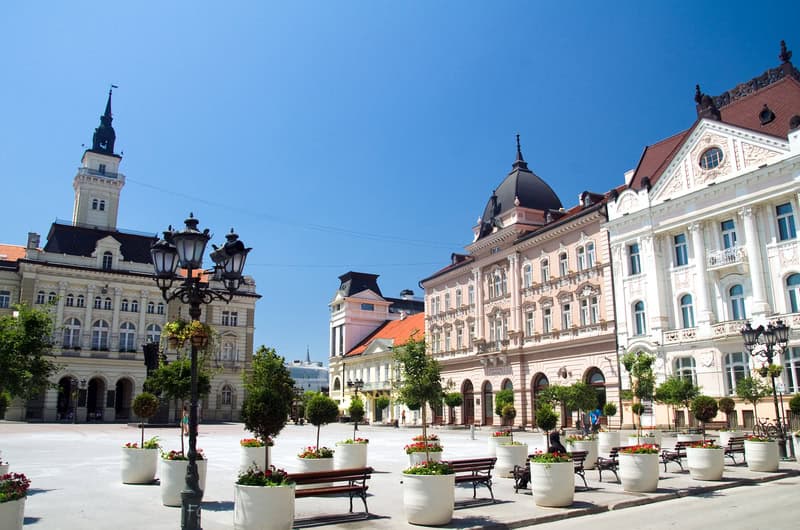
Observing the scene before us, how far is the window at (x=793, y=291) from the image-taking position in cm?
2931

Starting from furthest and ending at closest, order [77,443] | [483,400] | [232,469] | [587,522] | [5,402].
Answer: [483,400] < [77,443] < [232,469] < [5,402] < [587,522]

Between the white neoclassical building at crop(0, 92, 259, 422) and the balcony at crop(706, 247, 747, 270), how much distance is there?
136 feet

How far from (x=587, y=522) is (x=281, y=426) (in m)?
6.23

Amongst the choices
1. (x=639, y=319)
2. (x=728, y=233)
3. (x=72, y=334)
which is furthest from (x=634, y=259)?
(x=72, y=334)

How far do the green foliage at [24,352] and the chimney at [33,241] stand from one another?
5291cm

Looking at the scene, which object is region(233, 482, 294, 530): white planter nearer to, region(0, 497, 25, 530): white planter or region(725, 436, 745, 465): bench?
region(0, 497, 25, 530): white planter

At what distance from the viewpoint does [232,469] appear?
60.5 feet

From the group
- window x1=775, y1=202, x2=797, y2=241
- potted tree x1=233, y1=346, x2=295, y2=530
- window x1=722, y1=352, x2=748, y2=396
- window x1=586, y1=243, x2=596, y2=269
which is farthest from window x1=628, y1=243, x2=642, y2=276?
potted tree x1=233, y1=346, x2=295, y2=530

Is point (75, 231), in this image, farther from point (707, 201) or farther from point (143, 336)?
point (707, 201)

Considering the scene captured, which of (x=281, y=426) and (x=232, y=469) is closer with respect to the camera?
(x=281, y=426)

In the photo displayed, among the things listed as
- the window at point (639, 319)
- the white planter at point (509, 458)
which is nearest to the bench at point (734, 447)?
the white planter at point (509, 458)

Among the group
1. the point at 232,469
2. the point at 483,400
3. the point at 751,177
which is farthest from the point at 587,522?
the point at 483,400

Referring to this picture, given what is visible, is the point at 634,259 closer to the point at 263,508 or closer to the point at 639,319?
the point at 639,319

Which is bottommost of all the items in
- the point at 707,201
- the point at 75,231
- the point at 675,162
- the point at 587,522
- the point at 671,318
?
the point at 587,522
